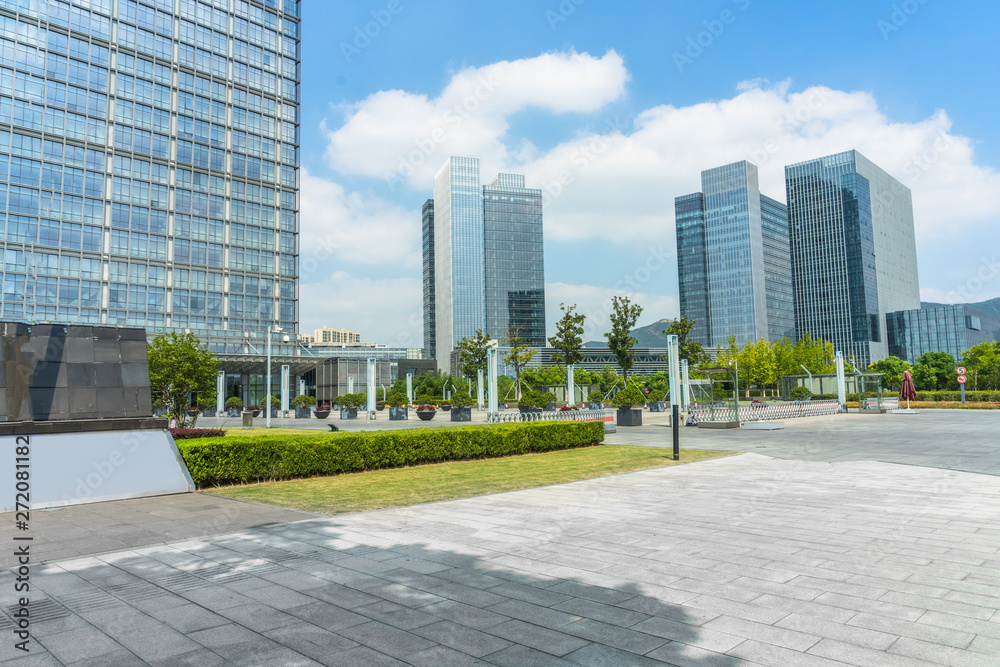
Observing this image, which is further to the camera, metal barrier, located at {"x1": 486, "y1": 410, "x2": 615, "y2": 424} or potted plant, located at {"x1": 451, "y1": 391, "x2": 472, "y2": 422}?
potted plant, located at {"x1": 451, "y1": 391, "x2": 472, "y2": 422}

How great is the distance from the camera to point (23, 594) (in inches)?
203

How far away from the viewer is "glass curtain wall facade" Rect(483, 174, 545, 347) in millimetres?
146613

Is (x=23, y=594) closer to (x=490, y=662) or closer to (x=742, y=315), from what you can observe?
(x=490, y=662)

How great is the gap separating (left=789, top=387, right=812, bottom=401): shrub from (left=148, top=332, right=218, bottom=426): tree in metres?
36.6

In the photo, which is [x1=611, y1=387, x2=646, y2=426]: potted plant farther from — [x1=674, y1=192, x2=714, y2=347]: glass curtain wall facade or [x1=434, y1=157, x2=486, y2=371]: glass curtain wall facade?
[x1=674, y1=192, x2=714, y2=347]: glass curtain wall facade

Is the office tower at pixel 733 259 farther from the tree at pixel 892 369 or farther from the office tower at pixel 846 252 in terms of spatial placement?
the tree at pixel 892 369

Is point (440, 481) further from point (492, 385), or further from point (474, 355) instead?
point (474, 355)

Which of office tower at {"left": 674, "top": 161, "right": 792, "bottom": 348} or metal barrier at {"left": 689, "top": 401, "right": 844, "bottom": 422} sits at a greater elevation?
office tower at {"left": 674, "top": 161, "right": 792, "bottom": 348}

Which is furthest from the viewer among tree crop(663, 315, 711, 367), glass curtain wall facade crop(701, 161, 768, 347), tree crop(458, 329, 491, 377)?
glass curtain wall facade crop(701, 161, 768, 347)

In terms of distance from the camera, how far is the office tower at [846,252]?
474 ft

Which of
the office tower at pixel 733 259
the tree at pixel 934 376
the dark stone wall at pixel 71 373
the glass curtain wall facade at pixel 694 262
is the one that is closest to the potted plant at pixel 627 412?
the dark stone wall at pixel 71 373

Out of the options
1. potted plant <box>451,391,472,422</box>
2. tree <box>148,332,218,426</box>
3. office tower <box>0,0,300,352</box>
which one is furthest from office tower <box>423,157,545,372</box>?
tree <box>148,332,218,426</box>

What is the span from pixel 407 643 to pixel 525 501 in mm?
5656

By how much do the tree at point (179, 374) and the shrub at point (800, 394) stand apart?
36.6m
